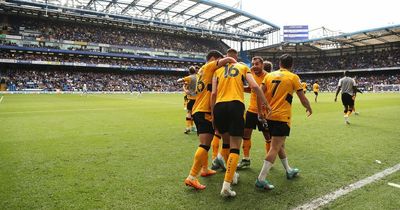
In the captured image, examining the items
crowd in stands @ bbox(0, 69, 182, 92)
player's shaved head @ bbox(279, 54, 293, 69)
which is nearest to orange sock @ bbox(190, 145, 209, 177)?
player's shaved head @ bbox(279, 54, 293, 69)

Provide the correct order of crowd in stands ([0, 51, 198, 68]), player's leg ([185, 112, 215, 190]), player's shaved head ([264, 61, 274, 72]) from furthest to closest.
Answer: crowd in stands ([0, 51, 198, 68])
player's shaved head ([264, 61, 274, 72])
player's leg ([185, 112, 215, 190])

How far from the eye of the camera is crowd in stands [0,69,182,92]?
162ft

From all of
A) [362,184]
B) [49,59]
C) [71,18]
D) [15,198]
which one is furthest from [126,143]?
[71,18]

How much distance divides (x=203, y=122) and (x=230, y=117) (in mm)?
551

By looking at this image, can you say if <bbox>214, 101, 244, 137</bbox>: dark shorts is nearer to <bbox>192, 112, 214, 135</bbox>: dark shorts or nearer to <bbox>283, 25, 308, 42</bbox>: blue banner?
<bbox>192, 112, 214, 135</bbox>: dark shorts

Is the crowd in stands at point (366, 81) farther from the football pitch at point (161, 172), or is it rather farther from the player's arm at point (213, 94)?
the player's arm at point (213, 94)

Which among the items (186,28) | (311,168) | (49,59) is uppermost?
(186,28)

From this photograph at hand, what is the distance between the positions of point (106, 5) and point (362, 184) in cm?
6148

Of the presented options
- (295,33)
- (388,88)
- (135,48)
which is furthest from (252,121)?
(295,33)

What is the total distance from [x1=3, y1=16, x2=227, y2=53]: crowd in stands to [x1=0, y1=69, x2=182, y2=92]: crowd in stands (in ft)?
23.5

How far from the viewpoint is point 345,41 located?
6259 cm

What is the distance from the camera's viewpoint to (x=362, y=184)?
4.45m

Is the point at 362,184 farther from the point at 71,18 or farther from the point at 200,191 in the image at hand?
the point at 71,18

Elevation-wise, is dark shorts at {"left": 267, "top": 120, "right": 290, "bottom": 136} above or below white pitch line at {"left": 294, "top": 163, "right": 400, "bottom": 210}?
above
